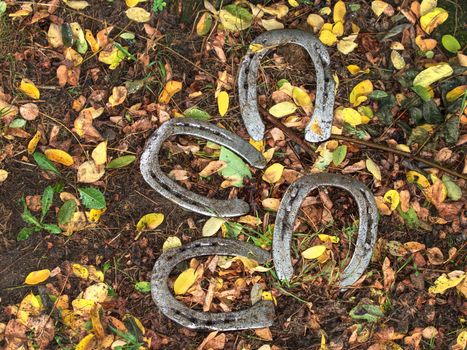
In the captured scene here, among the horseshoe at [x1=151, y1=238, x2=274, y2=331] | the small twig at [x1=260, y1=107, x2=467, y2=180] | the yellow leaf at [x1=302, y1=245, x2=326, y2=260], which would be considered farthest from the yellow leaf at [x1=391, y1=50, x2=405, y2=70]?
the horseshoe at [x1=151, y1=238, x2=274, y2=331]

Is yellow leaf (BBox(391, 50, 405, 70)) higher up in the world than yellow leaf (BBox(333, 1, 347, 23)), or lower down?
lower down

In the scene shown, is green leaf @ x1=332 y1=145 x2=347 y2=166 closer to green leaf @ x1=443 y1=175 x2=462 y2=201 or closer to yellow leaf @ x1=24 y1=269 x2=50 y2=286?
green leaf @ x1=443 y1=175 x2=462 y2=201

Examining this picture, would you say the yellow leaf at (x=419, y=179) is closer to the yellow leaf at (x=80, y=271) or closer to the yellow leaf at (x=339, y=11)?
the yellow leaf at (x=339, y=11)

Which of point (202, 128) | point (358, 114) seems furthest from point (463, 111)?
point (202, 128)

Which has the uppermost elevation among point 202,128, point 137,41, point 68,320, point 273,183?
point 137,41

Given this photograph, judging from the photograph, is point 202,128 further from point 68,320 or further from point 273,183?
point 68,320
